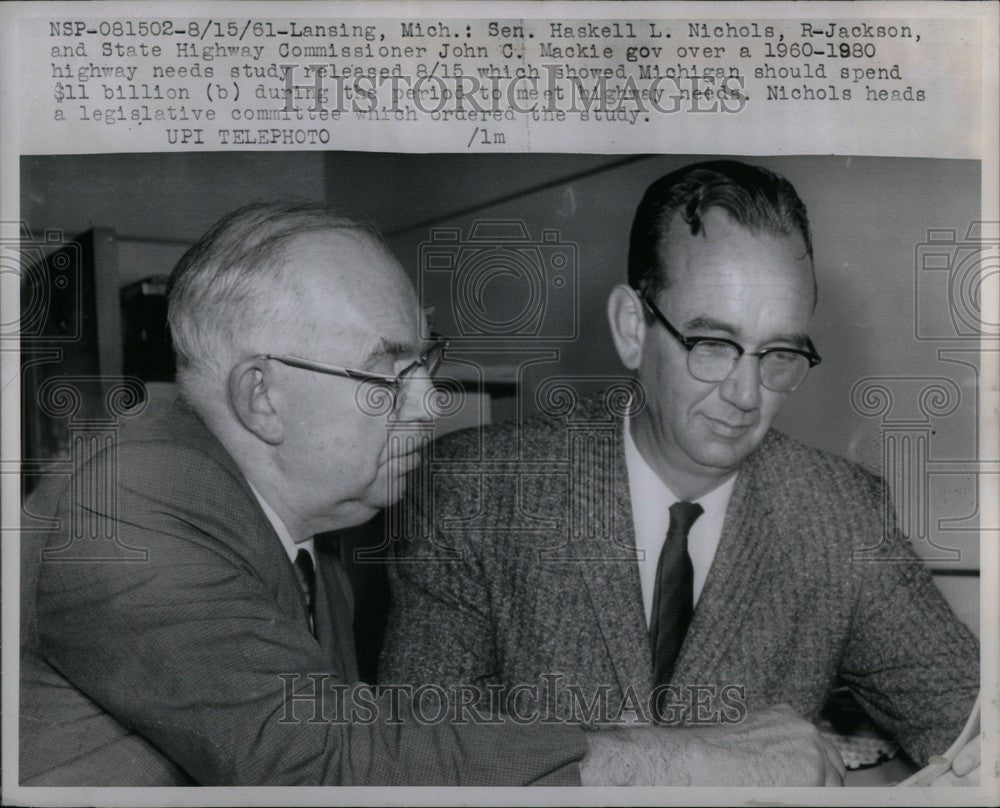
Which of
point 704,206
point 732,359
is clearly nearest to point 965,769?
point 732,359

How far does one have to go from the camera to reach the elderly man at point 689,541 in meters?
1.42

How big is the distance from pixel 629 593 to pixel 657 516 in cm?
12

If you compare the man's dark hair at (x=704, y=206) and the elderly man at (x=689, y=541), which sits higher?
the man's dark hair at (x=704, y=206)

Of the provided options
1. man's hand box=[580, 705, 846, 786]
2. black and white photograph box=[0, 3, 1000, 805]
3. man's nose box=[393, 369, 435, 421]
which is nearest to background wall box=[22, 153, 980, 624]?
black and white photograph box=[0, 3, 1000, 805]

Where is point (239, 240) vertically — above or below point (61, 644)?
above

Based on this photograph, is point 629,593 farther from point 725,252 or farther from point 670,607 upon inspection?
point 725,252

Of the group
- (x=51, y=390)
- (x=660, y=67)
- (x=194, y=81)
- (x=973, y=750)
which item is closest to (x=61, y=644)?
(x=51, y=390)

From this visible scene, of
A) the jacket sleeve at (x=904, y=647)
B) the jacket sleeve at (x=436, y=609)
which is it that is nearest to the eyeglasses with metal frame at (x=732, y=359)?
the jacket sleeve at (x=904, y=647)

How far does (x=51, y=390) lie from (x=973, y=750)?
1.53 metres

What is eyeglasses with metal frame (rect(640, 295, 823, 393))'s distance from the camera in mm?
1423

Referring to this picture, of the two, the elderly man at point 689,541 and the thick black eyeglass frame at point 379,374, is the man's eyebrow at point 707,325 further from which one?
the thick black eyeglass frame at point 379,374

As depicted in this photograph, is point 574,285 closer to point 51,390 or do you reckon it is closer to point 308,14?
point 308,14

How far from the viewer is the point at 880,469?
4.86 ft

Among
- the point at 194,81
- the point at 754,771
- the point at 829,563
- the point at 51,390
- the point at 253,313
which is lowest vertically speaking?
the point at 754,771
